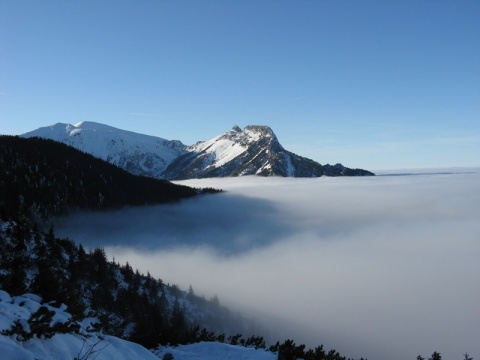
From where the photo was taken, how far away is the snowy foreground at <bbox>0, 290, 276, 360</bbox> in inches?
442

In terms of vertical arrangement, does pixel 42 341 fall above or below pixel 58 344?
above

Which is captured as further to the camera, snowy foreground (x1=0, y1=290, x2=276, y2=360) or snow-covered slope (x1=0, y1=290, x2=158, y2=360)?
snowy foreground (x1=0, y1=290, x2=276, y2=360)

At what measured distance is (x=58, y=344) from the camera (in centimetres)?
1281

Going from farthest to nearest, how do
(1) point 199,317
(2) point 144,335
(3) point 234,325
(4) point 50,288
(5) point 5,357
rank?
(3) point 234,325, (1) point 199,317, (2) point 144,335, (4) point 50,288, (5) point 5,357

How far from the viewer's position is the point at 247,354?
71.8 feet

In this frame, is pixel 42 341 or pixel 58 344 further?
pixel 58 344

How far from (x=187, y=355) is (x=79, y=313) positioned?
753cm

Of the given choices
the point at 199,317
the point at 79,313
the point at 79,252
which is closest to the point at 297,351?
the point at 79,313

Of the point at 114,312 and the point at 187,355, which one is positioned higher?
the point at 187,355

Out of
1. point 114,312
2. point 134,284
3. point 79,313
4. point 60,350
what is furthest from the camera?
point 134,284

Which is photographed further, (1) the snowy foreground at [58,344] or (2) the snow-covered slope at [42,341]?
(1) the snowy foreground at [58,344]

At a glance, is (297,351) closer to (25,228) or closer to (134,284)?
(25,228)

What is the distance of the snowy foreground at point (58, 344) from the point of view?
11.2 meters

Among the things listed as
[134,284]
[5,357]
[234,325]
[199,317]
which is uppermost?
[5,357]
